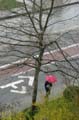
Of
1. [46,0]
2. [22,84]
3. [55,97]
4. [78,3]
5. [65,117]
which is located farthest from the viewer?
[78,3]

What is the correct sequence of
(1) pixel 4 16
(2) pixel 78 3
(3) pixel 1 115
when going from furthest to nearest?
(2) pixel 78 3
(1) pixel 4 16
(3) pixel 1 115

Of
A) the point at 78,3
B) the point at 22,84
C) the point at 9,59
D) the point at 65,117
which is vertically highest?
the point at 78,3

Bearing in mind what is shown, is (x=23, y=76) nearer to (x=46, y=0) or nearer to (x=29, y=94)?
(x=29, y=94)

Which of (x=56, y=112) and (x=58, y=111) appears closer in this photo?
→ (x=56, y=112)

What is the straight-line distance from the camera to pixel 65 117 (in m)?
11.9

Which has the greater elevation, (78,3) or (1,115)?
(78,3)

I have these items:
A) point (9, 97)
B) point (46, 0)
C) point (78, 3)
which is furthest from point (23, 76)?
point (78, 3)

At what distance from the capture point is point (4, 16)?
24547 mm

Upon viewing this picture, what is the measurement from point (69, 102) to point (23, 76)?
559 cm

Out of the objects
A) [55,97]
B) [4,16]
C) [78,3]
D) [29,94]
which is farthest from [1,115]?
[78,3]

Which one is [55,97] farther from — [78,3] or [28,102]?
[78,3]

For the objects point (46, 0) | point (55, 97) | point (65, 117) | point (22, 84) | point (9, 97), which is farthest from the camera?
point (22, 84)

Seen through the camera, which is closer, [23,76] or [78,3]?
[23,76]

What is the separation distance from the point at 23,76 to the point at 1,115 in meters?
5.95
